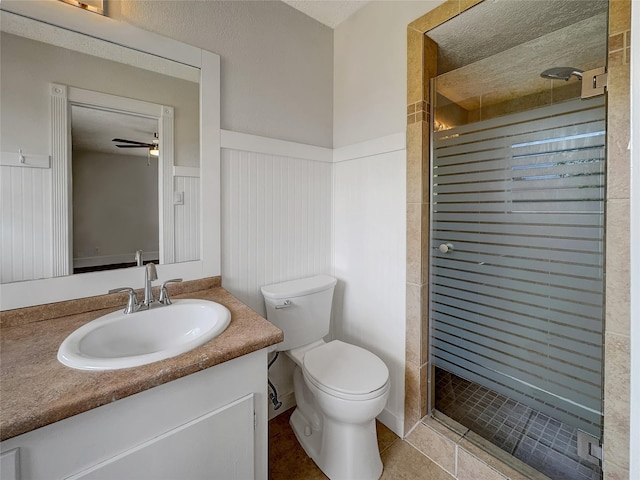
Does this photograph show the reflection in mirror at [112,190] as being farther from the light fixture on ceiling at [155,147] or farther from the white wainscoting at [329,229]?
the white wainscoting at [329,229]

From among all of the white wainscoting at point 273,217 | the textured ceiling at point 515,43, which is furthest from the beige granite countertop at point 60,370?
the textured ceiling at point 515,43

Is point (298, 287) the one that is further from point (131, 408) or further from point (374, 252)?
point (131, 408)

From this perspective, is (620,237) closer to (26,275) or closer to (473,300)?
(473,300)

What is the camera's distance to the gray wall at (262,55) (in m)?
1.36

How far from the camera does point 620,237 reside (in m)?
0.97

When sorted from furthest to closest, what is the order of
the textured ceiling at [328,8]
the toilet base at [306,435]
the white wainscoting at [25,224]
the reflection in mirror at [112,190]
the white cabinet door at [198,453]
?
1. the textured ceiling at [328,8]
2. the toilet base at [306,435]
3. the reflection in mirror at [112,190]
4. the white wainscoting at [25,224]
5. the white cabinet door at [198,453]

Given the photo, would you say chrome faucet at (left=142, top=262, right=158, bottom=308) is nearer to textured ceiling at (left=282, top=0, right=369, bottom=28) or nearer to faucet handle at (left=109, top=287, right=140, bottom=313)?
faucet handle at (left=109, top=287, right=140, bottom=313)

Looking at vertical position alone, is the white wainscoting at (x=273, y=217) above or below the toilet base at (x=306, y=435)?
above

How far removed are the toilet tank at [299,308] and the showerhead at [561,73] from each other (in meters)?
1.40

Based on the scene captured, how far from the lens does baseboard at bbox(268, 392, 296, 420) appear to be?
1710 millimetres

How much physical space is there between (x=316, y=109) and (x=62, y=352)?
1.74m

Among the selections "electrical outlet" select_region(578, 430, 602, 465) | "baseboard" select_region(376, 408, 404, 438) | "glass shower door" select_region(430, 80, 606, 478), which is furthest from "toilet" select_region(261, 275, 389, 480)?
"electrical outlet" select_region(578, 430, 602, 465)

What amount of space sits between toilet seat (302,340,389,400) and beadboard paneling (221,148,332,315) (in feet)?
1.41

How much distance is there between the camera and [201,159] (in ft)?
4.67
